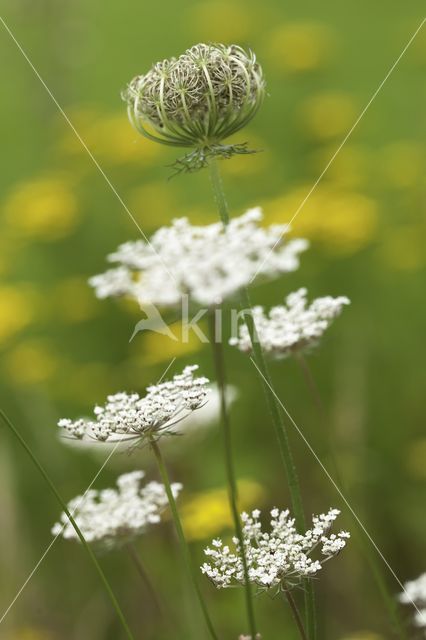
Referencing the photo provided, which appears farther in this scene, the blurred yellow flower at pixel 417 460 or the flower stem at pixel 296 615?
the blurred yellow flower at pixel 417 460

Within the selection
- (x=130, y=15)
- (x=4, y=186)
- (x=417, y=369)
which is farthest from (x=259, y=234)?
(x=130, y=15)

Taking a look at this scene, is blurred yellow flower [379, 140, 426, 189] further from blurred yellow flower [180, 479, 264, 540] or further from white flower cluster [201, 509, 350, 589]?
white flower cluster [201, 509, 350, 589]

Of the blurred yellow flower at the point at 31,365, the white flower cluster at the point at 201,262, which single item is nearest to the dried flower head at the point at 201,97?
the white flower cluster at the point at 201,262

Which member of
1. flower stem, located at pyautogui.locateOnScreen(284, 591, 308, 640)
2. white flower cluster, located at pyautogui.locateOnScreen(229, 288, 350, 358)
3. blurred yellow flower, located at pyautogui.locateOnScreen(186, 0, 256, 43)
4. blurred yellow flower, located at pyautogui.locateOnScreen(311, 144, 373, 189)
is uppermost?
blurred yellow flower, located at pyautogui.locateOnScreen(186, 0, 256, 43)

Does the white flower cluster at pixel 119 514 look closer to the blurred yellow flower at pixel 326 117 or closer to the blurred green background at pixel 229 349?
the blurred green background at pixel 229 349

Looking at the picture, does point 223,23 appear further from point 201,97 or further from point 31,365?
point 201,97

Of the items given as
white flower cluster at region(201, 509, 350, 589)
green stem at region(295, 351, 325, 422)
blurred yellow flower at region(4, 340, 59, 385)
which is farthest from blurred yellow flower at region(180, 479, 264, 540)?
blurred yellow flower at region(4, 340, 59, 385)
